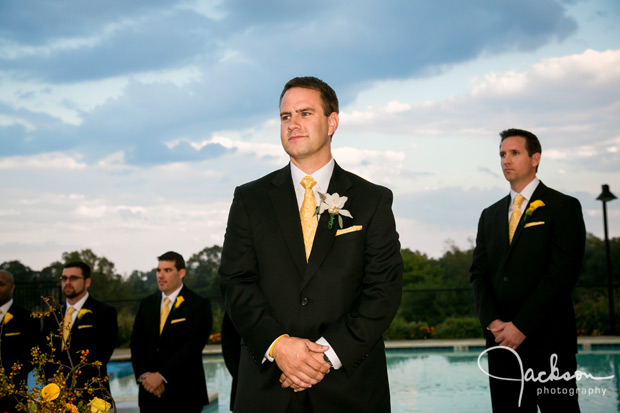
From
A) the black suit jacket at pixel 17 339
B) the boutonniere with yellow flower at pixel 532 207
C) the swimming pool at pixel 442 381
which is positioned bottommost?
the swimming pool at pixel 442 381

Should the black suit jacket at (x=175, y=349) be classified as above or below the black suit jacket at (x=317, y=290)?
below

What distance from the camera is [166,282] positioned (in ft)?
25.2

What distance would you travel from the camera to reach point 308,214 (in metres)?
3.46

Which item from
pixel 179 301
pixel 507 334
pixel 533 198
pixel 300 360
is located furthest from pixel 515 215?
pixel 179 301

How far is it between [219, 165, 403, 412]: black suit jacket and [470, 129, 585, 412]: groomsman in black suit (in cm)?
192

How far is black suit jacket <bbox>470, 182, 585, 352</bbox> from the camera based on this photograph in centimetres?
477

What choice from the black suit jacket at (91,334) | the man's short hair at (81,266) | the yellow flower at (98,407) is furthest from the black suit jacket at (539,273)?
the man's short hair at (81,266)

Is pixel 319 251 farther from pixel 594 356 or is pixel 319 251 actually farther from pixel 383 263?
pixel 594 356

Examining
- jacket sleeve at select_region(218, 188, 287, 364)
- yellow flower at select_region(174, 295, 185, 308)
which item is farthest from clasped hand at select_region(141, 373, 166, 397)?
jacket sleeve at select_region(218, 188, 287, 364)

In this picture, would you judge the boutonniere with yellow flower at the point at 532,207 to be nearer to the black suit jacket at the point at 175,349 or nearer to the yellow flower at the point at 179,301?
the black suit jacket at the point at 175,349

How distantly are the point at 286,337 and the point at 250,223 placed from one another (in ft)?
2.39

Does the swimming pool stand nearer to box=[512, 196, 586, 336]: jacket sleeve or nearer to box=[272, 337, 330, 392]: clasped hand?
box=[512, 196, 586, 336]: jacket sleeve

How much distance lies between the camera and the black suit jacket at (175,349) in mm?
7234

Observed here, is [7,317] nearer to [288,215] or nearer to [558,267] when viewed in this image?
[288,215]
